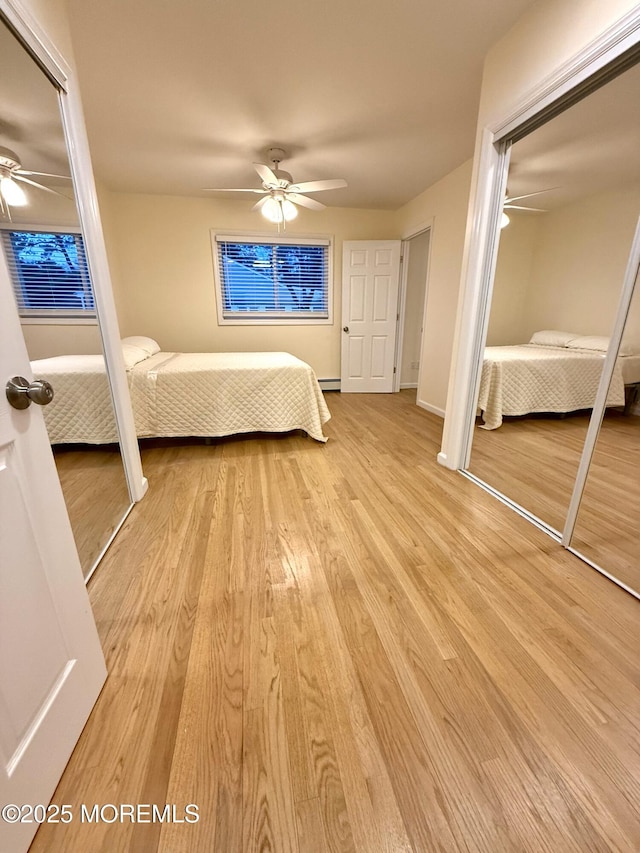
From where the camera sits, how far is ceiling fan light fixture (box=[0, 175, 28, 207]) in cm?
105

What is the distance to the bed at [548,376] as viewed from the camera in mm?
1493

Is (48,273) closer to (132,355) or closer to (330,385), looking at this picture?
(132,355)

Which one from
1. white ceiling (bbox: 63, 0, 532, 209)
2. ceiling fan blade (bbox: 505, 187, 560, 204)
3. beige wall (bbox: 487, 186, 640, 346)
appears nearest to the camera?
beige wall (bbox: 487, 186, 640, 346)

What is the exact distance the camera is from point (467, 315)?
2.11 metres

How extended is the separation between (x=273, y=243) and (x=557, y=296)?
11.6ft

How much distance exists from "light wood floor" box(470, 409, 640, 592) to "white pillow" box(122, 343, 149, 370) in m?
2.71

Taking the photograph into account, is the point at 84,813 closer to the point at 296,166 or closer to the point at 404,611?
the point at 404,611

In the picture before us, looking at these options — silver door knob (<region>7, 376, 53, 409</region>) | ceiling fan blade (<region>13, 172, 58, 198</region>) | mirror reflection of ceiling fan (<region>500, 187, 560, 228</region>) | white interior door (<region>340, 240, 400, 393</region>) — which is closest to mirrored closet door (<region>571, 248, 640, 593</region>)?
mirror reflection of ceiling fan (<region>500, 187, 560, 228</region>)

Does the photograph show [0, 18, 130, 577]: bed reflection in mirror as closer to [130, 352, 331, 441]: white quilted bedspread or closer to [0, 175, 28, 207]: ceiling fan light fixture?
[0, 175, 28, 207]: ceiling fan light fixture

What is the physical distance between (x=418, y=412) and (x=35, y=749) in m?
3.78

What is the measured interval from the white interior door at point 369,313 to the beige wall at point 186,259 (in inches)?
8.7

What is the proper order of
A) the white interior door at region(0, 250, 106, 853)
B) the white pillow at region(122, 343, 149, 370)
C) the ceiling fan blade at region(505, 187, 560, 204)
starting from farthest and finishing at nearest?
1. the white pillow at region(122, 343, 149, 370)
2. the ceiling fan blade at region(505, 187, 560, 204)
3. the white interior door at region(0, 250, 106, 853)

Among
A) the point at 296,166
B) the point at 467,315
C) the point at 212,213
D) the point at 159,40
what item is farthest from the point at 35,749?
the point at 212,213

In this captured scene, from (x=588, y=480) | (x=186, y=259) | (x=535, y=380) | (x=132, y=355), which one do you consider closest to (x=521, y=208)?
(x=535, y=380)
